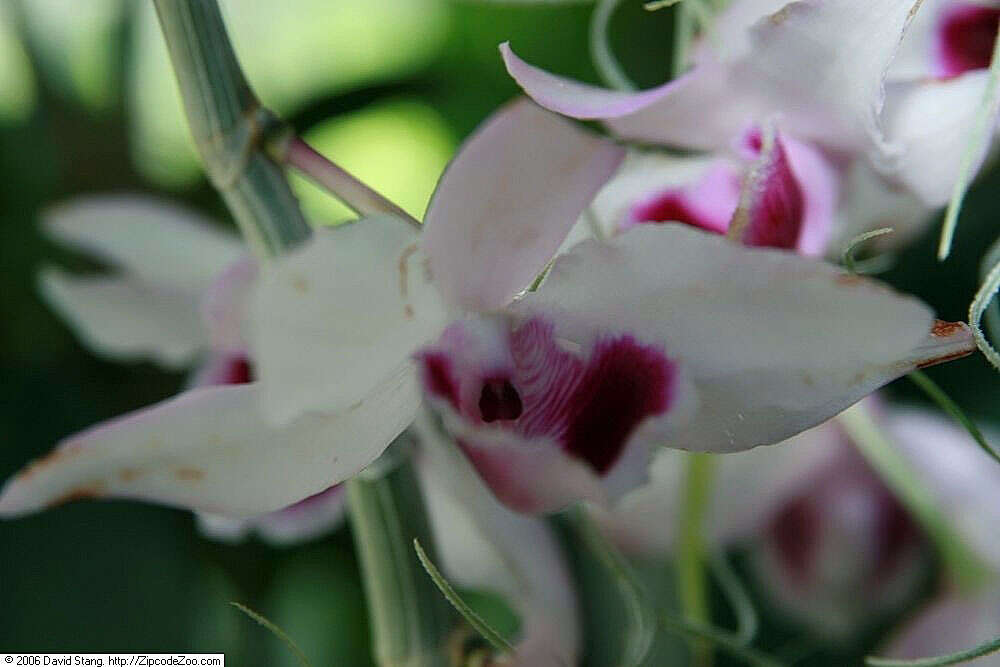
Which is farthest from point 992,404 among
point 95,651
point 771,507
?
point 95,651

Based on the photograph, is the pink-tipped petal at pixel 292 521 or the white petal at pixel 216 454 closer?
the white petal at pixel 216 454

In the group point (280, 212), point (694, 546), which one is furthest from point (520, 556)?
point (280, 212)

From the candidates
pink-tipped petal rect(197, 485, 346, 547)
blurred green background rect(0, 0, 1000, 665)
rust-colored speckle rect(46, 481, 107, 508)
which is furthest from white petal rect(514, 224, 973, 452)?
blurred green background rect(0, 0, 1000, 665)

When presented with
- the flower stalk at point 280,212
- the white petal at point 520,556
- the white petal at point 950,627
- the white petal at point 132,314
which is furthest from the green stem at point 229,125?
the white petal at point 950,627

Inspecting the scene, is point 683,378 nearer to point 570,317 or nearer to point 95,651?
point 570,317

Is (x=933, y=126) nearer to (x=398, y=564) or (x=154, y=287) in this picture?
(x=398, y=564)

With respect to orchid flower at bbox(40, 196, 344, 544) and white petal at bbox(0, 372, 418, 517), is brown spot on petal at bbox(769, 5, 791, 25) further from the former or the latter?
orchid flower at bbox(40, 196, 344, 544)

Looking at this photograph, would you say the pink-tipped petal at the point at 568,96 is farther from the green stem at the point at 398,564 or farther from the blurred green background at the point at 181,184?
the blurred green background at the point at 181,184
